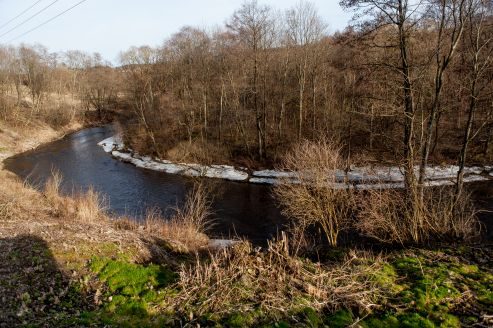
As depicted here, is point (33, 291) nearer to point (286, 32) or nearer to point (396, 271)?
point (396, 271)

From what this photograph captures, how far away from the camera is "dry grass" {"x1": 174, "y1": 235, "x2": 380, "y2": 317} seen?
24.1 feet

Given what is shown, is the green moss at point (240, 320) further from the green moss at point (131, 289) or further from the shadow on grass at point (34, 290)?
the shadow on grass at point (34, 290)

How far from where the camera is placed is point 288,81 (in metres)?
35.6

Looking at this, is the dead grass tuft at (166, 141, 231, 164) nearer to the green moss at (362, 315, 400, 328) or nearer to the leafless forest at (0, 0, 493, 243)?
the leafless forest at (0, 0, 493, 243)

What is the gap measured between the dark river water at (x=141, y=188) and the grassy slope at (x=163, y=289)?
26.9ft

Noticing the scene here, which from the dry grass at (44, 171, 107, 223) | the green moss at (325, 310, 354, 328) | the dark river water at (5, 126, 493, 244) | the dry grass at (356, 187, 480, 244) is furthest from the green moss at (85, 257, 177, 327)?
the dark river water at (5, 126, 493, 244)

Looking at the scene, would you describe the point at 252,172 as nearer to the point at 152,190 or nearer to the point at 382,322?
the point at 152,190

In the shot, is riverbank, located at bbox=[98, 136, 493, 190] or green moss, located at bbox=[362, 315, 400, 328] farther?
riverbank, located at bbox=[98, 136, 493, 190]

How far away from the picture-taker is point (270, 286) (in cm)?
784

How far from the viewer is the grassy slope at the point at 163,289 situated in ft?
22.8

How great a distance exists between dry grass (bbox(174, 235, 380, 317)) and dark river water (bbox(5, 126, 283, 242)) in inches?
343

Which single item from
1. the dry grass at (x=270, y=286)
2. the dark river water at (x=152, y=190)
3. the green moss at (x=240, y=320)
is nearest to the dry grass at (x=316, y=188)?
the dark river water at (x=152, y=190)

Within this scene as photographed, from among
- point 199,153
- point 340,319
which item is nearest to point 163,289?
point 340,319

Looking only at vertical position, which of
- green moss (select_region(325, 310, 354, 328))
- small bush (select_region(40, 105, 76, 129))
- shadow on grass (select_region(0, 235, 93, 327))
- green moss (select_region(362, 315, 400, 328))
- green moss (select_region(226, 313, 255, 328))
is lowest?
green moss (select_region(362, 315, 400, 328))
